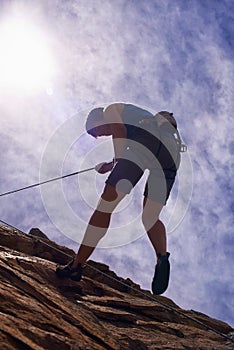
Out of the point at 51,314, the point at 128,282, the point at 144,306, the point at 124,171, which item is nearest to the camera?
the point at 51,314

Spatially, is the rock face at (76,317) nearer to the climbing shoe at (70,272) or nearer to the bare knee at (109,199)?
the climbing shoe at (70,272)

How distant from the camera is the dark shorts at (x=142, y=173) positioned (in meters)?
6.30

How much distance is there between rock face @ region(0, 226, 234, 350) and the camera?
4.16 m

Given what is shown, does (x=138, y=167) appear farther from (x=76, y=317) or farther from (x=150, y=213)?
(x=76, y=317)

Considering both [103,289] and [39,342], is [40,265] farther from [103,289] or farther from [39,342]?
[39,342]

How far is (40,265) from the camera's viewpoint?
22.4 feet

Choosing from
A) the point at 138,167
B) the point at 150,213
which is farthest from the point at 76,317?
the point at 138,167

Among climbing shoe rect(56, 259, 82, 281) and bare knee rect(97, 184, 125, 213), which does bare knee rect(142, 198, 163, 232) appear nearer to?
bare knee rect(97, 184, 125, 213)

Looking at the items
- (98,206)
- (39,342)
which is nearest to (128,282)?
(98,206)

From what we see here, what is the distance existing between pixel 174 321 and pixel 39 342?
4.30 m

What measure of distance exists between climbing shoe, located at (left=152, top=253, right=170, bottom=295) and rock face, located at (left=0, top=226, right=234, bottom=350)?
243 mm

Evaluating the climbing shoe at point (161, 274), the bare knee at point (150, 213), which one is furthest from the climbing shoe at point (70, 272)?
the bare knee at point (150, 213)

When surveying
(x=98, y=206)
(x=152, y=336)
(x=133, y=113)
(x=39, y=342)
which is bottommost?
(x=39, y=342)

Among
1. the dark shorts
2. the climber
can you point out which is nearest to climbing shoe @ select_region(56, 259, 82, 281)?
the climber
